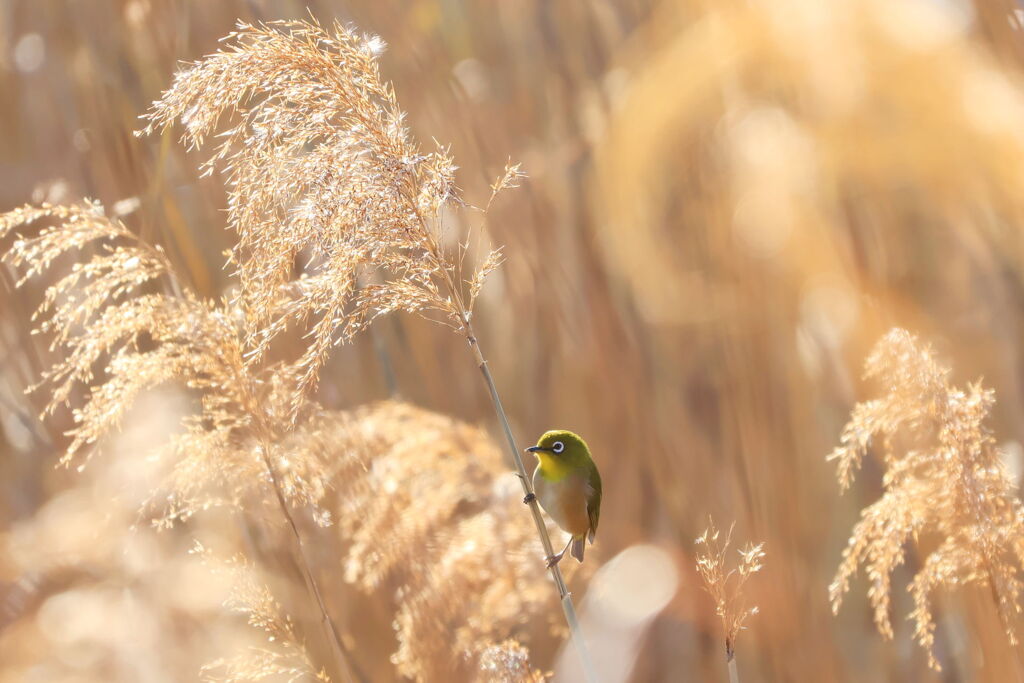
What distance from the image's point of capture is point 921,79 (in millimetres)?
1355

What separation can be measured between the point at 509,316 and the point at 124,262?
744 mm

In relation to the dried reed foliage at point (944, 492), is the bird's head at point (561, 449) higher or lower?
higher

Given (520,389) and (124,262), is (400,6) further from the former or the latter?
(124,262)

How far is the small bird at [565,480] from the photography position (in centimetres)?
90

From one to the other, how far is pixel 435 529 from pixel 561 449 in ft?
1.52

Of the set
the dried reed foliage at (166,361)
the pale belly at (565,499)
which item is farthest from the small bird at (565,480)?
the dried reed foliage at (166,361)

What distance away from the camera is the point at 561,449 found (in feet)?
3.04

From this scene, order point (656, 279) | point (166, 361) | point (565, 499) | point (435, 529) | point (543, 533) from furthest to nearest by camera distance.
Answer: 1. point (656, 279)
2. point (435, 529)
3. point (166, 361)
4. point (565, 499)
5. point (543, 533)

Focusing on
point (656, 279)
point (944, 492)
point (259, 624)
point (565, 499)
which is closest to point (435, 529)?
point (259, 624)

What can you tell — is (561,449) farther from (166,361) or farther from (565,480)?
(166,361)

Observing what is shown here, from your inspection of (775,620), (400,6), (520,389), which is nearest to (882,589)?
(775,620)

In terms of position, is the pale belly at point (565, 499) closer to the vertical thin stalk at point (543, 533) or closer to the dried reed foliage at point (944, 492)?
the vertical thin stalk at point (543, 533)

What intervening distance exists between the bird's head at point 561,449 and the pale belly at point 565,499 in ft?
0.07

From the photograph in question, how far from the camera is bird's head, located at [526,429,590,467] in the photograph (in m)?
0.92
